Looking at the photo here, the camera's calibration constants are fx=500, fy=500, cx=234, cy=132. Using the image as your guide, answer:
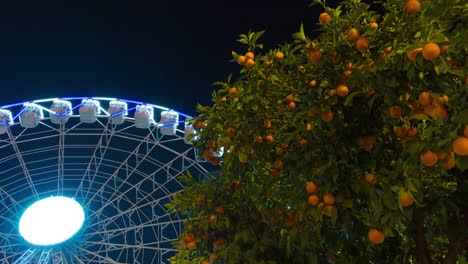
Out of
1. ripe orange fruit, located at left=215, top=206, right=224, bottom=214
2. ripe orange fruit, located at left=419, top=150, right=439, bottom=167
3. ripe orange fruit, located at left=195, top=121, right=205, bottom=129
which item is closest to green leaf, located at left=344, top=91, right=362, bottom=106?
ripe orange fruit, located at left=419, top=150, right=439, bottom=167

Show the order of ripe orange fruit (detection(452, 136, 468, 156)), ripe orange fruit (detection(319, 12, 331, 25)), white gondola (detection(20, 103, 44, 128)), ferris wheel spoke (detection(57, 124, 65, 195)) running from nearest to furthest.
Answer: ripe orange fruit (detection(452, 136, 468, 156))
ripe orange fruit (detection(319, 12, 331, 25))
white gondola (detection(20, 103, 44, 128))
ferris wheel spoke (detection(57, 124, 65, 195))

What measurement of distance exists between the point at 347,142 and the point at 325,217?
794 millimetres

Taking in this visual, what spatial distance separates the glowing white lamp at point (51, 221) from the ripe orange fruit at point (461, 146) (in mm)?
17937

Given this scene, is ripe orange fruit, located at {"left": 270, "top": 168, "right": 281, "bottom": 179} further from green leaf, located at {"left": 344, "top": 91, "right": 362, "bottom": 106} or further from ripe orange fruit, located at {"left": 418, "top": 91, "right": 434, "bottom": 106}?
ripe orange fruit, located at {"left": 418, "top": 91, "right": 434, "bottom": 106}

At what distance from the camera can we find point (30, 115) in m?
17.7

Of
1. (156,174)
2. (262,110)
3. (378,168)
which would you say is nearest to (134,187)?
(156,174)

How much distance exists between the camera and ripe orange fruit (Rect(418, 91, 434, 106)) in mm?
3586

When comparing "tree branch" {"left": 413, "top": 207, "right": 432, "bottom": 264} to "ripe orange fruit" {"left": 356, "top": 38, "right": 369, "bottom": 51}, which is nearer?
"tree branch" {"left": 413, "top": 207, "right": 432, "bottom": 264}

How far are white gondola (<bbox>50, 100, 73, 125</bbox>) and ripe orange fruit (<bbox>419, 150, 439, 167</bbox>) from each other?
16.2 metres

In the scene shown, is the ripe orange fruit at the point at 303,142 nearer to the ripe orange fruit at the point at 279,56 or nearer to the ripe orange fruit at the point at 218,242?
the ripe orange fruit at the point at 279,56

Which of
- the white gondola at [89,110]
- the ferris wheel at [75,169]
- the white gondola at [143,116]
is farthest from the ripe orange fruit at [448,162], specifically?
the white gondola at [89,110]

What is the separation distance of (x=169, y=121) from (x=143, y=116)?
3.17 ft

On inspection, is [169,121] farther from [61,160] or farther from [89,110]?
[61,160]

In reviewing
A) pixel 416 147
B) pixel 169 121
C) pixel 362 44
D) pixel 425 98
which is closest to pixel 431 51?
pixel 425 98
